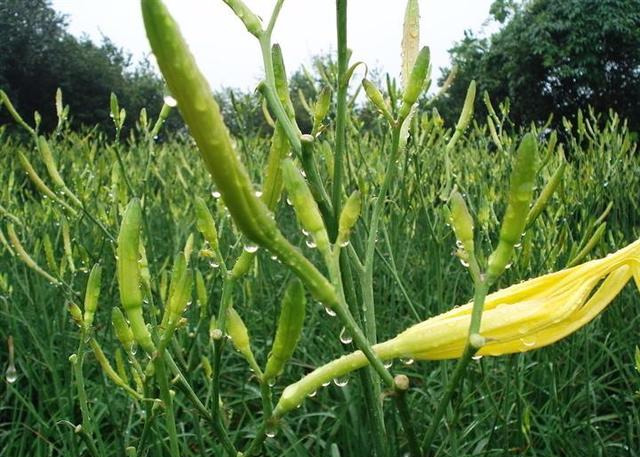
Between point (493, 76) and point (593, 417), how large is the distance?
49.8ft

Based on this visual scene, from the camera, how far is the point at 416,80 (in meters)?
0.69

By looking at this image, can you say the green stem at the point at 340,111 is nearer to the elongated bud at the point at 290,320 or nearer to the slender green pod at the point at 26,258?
the elongated bud at the point at 290,320

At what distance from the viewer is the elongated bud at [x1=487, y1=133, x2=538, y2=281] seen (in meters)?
0.47

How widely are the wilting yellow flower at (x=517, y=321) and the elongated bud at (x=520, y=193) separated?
0.27 feet

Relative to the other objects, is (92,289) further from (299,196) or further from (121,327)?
(299,196)

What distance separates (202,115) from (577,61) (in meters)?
15.6

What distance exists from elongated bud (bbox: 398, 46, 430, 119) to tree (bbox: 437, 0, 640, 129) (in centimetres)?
1437

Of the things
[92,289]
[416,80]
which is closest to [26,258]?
[92,289]

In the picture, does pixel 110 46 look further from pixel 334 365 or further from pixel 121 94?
pixel 334 365

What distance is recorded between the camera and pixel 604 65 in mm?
14742

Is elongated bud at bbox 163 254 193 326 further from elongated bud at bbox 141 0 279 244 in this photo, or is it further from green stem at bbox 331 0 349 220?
elongated bud at bbox 141 0 279 244

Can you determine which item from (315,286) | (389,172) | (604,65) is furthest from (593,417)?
(604,65)

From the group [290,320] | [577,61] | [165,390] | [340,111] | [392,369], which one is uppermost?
[577,61]

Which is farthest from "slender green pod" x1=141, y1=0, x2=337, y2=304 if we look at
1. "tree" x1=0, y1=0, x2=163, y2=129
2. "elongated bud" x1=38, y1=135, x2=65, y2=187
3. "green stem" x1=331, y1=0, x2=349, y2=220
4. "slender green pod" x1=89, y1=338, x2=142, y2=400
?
"tree" x1=0, y1=0, x2=163, y2=129
